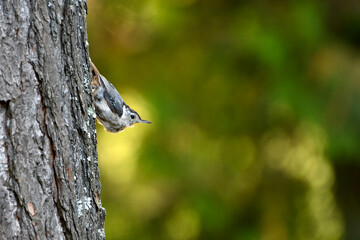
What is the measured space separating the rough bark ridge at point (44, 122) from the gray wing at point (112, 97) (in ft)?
2.71

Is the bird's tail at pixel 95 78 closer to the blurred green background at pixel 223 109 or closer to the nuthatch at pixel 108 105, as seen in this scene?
the nuthatch at pixel 108 105

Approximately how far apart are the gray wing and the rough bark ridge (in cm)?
83

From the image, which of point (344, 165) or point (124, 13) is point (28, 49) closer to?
point (124, 13)

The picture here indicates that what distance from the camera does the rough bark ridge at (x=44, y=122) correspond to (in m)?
1.77

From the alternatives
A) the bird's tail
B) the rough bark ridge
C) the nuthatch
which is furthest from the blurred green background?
the rough bark ridge

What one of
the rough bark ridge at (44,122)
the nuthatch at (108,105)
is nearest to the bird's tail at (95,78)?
the nuthatch at (108,105)

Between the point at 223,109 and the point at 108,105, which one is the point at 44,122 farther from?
the point at 223,109

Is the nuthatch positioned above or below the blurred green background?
below

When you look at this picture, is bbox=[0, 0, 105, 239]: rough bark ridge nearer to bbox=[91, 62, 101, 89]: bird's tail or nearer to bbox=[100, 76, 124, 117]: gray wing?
bbox=[91, 62, 101, 89]: bird's tail

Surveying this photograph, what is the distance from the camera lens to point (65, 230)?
1.93m

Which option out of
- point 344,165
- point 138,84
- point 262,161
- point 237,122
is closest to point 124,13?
point 138,84

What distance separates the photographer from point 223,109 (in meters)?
5.51

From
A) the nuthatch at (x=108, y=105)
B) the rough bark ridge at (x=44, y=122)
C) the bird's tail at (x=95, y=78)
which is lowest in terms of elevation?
the rough bark ridge at (x=44, y=122)

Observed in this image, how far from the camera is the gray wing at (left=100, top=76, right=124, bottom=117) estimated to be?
2.86 meters
